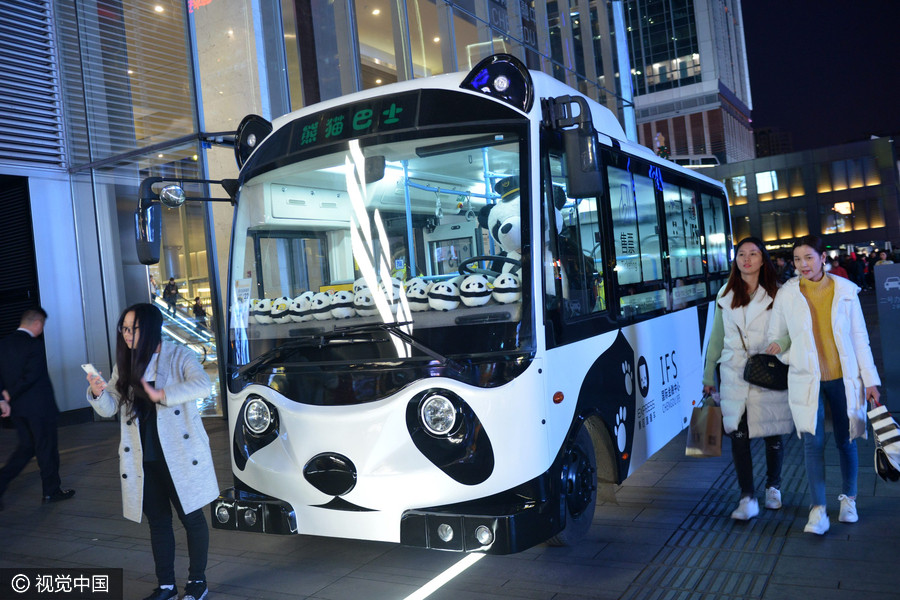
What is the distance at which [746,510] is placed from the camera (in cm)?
504

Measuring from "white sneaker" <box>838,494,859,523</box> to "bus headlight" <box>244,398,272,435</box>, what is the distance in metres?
3.58

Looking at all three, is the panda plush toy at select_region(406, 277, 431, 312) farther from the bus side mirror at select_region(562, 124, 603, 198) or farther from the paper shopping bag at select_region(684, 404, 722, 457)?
the paper shopping bag at select_region(684, 404, 722, 457)

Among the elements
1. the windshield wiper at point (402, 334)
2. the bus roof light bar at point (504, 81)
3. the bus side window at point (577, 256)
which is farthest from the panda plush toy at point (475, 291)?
the bus roof light bar at point (504, 81)

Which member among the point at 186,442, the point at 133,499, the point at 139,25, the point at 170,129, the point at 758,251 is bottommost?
the point at 133,499

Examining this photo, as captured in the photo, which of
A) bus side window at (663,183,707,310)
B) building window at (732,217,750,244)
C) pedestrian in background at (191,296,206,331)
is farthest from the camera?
building window at (732,217,750,244)

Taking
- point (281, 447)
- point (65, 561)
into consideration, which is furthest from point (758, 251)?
point (65, 561)

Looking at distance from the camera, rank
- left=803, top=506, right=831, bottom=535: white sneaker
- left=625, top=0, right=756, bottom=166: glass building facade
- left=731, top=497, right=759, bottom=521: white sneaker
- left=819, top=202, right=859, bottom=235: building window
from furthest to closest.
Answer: left=625, top=0, right=756, bottom=166: glass building facade → left=819, top=202, right=859, bottom=235: building window → left=731, top=497, right=759, bottom=521: white sneaker → left=803, top=506, right=831, bottom=535: white sneaker

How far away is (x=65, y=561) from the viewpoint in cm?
546

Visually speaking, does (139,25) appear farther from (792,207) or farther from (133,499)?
(792,207)

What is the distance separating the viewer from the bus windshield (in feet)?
13.6

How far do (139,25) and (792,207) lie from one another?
63115 millimetres

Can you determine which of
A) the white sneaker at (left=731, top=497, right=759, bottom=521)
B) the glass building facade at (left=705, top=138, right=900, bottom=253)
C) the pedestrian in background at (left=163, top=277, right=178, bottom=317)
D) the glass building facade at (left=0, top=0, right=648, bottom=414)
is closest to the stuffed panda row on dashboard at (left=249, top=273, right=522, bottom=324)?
the white sneaker at (left=731, top=497, right=759, bottom=521)

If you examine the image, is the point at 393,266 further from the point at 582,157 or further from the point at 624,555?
the point at 624,555

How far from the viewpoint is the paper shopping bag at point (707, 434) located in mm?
5133
